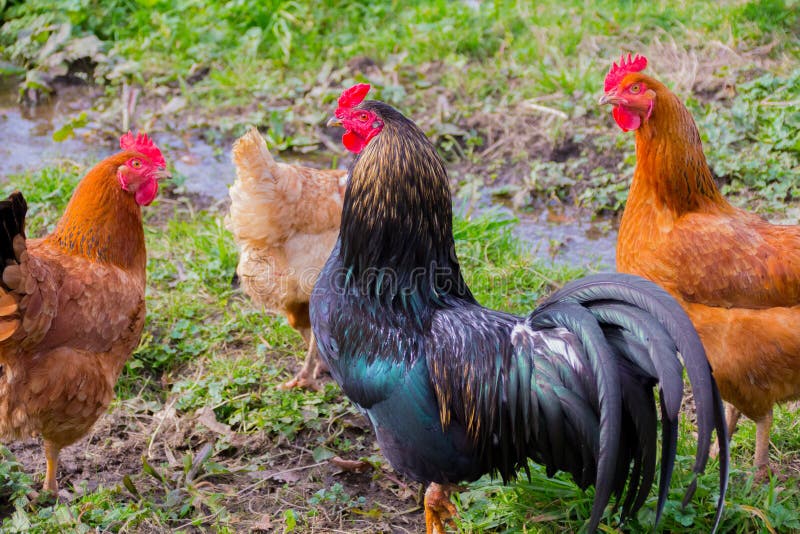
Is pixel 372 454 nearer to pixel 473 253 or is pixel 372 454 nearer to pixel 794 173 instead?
pixel 473 253

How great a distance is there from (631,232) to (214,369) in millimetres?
2471

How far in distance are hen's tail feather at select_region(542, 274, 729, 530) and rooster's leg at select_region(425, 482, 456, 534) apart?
0.89m

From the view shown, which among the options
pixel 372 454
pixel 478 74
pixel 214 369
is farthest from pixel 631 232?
pixel 478 74

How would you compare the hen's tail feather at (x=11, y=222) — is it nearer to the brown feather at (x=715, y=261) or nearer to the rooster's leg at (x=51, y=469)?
the rooster's leg at (x=51, y=469)

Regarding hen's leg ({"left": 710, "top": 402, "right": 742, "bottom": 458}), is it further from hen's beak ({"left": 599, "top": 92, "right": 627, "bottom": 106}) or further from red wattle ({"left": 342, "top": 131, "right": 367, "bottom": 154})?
red wattle ({"left": 342, "top": 131, "right": 367, "bottom": 154})

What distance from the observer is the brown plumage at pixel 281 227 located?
417 centimetres

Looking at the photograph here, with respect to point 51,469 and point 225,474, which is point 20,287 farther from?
point 225,474

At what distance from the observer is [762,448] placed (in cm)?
351

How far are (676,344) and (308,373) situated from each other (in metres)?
2.49

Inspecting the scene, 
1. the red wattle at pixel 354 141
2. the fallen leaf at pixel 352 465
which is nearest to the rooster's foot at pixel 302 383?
the fallen leaf at pixel 352 465

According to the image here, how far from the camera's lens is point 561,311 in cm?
280

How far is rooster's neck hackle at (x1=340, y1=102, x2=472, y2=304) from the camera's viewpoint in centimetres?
313

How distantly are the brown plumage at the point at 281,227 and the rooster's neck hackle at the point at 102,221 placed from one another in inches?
24.6

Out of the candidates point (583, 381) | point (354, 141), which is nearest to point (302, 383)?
point (354, 141)
